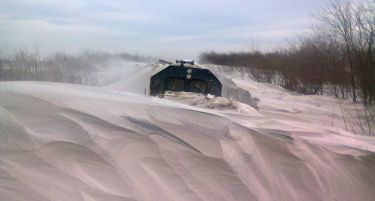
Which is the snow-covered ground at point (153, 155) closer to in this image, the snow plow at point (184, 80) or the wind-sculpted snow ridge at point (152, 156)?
the wind-sculpted snow ridge at point (152, 156)

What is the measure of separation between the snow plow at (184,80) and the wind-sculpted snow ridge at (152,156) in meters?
4.49

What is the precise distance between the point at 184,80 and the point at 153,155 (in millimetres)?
5804

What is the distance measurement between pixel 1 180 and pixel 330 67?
1844cm

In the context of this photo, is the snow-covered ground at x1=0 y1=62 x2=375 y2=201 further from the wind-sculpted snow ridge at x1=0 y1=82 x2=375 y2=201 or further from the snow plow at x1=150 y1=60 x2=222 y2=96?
the snow plow at x1=150 y1=60 x2=222 y2=96

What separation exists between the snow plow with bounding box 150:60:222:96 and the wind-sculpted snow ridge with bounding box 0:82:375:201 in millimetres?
4492

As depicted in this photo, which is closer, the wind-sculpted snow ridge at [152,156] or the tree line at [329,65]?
the wind-sculpted snow ridge at [152,156]

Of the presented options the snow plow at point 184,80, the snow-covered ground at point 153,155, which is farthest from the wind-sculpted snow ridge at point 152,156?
the snow plow at point 184,80

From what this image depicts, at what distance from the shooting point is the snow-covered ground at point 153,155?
3295 millimetres

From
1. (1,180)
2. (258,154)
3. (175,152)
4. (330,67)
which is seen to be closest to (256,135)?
(258,154)

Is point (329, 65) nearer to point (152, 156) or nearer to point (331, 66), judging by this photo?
point (331, 66)

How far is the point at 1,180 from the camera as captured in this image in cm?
309

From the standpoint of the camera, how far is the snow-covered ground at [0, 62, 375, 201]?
10.8ft

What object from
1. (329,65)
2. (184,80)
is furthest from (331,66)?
(184,80)

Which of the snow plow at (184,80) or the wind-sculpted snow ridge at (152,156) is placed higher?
the snow plow at (184,80)
